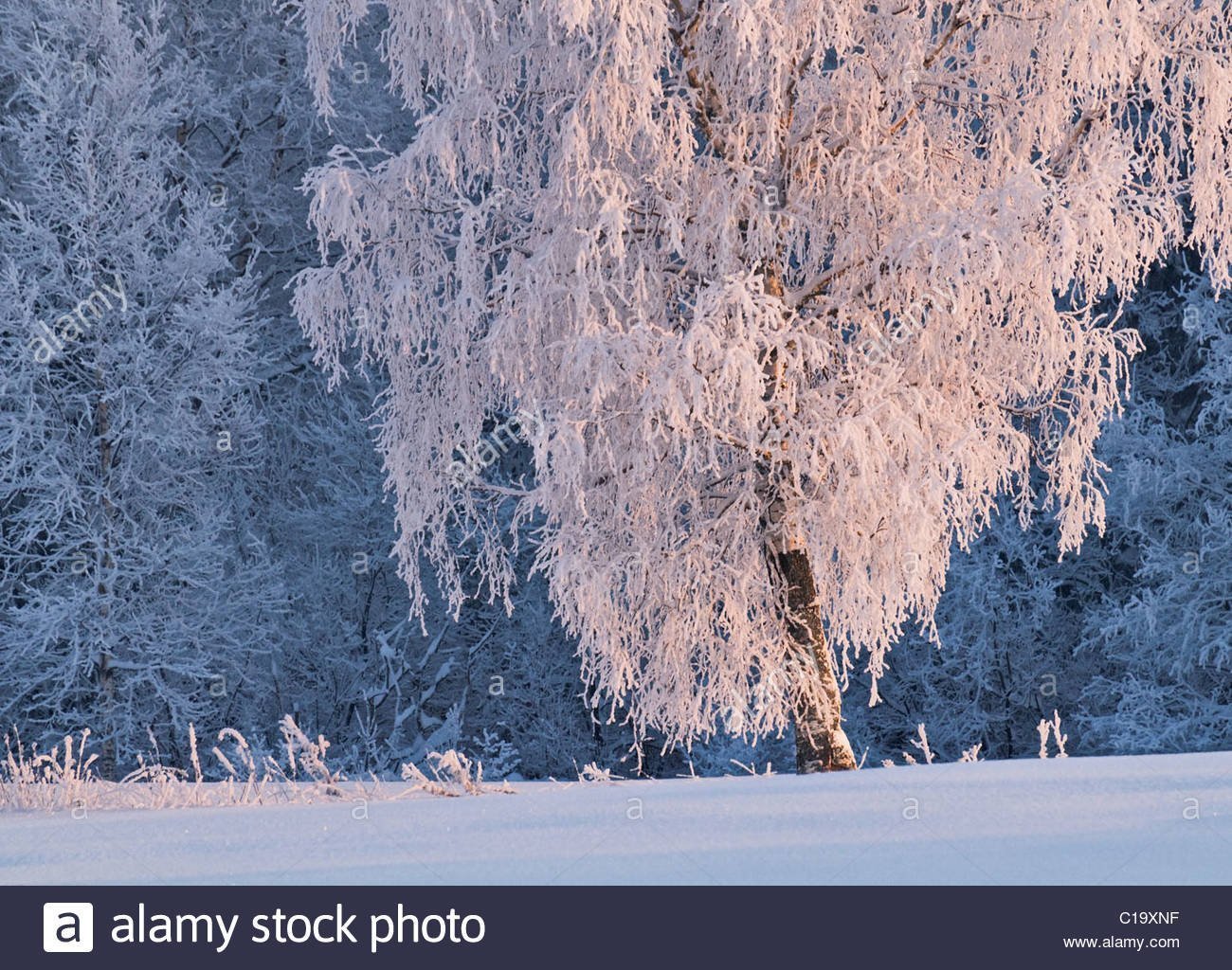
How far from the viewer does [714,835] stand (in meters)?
4.19

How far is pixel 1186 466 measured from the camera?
17.0 metres

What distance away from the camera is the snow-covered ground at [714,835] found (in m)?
3.65

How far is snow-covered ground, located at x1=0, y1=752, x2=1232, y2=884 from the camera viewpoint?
365 cm

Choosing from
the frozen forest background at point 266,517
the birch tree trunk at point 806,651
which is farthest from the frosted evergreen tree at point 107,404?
the birch tree trunk at point 806,651

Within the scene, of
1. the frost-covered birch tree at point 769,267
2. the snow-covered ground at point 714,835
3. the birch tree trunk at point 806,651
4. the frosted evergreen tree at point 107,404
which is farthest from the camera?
the frosted evergreen tree at point 107,404

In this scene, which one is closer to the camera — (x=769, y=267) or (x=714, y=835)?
(x=714, y=835)

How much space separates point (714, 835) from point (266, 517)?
16976 mm

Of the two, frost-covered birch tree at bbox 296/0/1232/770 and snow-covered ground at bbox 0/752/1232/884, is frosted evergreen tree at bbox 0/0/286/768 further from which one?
snow-covered ground at bbox 0/752/1232/884

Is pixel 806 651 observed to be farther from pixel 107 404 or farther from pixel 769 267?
pixel 107 404

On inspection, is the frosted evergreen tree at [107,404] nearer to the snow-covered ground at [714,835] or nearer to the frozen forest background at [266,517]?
the frozen forest background at [266,517]

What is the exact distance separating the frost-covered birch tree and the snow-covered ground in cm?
345

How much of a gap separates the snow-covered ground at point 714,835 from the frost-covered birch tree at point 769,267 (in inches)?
136

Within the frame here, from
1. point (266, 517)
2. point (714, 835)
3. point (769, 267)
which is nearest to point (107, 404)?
point (266, 517)

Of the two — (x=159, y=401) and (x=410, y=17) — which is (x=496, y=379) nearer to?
(x=410, y=17)
